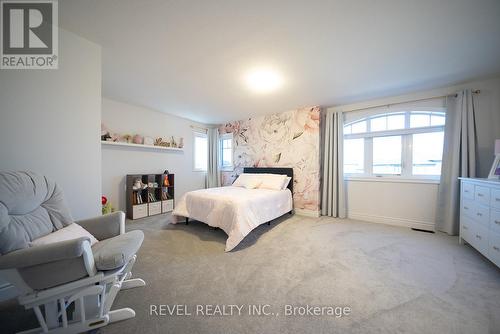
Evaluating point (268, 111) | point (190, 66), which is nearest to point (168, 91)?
point (190, 66)

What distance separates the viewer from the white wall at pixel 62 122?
1.47 m

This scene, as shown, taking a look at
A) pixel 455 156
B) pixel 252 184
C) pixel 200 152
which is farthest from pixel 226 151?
pixel 455 156

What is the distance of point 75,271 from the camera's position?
1.03m

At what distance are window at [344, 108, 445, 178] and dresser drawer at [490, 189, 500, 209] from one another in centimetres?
133

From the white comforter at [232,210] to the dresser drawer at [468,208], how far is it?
7.99ft

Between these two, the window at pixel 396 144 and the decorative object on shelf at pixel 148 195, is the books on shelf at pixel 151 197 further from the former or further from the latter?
the window at pixel 396 144

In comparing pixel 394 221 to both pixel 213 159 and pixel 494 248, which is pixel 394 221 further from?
pixel 213 159

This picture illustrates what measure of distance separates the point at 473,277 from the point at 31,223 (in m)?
3.68

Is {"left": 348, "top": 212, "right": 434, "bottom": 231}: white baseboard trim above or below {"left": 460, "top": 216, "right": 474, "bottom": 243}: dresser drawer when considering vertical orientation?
below

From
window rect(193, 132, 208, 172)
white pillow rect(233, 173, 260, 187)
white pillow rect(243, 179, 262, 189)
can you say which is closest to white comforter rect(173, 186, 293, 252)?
white pillow rect(243, 179, 262, 189)

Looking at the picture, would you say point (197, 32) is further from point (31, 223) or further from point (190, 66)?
point (31, 223)

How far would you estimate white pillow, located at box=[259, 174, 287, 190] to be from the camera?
366 centimetres

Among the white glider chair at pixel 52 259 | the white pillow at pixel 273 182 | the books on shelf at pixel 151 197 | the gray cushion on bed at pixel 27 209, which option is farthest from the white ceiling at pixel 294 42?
the books on shelf at pixel 151 197

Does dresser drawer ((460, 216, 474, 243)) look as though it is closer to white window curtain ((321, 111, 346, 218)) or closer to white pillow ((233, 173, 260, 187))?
white window curtain ((321, 111, 346, 218))
